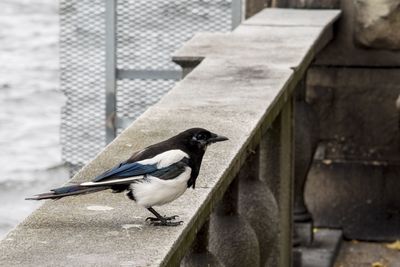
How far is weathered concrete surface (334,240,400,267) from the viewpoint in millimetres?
7746

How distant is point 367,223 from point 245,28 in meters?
1.59

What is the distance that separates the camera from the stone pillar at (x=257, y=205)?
5707 millimetres

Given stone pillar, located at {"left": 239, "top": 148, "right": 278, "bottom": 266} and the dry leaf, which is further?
the dry leaf

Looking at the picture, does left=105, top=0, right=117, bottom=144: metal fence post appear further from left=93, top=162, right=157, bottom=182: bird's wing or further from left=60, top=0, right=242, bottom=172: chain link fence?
left=93, top=162, right=157, bottom=182: bird's wing

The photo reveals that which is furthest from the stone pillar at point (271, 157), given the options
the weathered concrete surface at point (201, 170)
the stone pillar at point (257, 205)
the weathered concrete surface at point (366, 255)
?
the weathered concrete surface at point (366, 255)

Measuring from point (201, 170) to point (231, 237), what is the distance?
0.77 metres

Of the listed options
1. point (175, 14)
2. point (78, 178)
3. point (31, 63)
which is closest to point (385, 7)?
point (175, 14)

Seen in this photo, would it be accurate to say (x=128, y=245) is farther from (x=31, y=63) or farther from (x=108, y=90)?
(x=31, y=63)

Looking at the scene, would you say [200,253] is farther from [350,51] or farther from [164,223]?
[350,51]

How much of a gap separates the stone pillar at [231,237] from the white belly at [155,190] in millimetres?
1331

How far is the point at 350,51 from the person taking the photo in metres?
8.27

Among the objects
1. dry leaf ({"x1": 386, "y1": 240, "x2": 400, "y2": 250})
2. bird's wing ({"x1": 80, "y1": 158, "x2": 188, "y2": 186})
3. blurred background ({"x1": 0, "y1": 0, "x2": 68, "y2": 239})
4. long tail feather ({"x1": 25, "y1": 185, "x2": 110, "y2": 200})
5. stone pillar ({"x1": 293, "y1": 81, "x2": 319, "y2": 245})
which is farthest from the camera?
blurred background ({"x1": 0, "y1": 0, "x2": 68, "y2": 239})

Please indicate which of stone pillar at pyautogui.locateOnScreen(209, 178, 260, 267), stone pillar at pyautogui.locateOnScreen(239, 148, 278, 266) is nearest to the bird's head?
stone pillar at pyautogui.locateOnScreen(209, 178, 260, 267)

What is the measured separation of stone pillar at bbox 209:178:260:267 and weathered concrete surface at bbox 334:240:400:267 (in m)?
2.62
